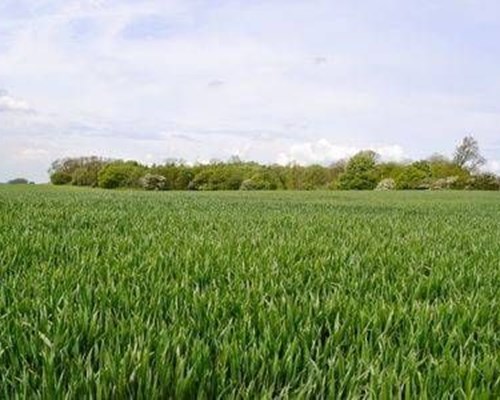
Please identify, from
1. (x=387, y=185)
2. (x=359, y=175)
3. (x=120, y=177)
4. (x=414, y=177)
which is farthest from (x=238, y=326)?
(x=120, y=177)

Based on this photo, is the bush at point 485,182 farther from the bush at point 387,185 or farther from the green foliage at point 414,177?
the bush at point 387,185

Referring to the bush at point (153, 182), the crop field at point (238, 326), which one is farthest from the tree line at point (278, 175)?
the crop field at point (238, 326)

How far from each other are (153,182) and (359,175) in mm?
31509

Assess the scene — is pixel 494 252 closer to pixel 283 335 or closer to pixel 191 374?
pixel 283 335

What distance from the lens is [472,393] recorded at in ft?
6.97

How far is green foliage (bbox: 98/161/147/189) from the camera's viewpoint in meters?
95.4

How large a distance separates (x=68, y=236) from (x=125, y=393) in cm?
523

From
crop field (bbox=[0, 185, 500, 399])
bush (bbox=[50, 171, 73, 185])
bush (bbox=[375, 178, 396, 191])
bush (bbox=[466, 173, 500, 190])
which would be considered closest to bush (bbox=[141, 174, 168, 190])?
bush (bbox=[50, 171, 73, 185])

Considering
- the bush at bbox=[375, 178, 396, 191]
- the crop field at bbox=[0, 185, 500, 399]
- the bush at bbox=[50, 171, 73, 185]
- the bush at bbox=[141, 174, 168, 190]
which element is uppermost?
the bush at bbox=[50, 171, 73, 185]

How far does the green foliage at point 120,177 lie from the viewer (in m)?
95.4

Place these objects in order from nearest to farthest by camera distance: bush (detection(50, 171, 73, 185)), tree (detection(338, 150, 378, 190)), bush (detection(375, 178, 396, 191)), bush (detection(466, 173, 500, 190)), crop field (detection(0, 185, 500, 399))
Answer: crop field (detection(0, 185, 500, 399)) < bush (detection(466, 173, 500, 190)) < bush (detection(375, 178, 396, 191)) < tree (detection(338, 150, 378, 190)) < bush (detection(50, 171, 73, 185))

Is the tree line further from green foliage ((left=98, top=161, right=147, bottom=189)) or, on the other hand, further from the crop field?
the crop field

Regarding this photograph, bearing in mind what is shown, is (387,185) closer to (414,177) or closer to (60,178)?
(414,177)

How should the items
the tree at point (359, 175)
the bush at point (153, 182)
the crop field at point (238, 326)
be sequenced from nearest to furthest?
the crop field at point (238, 326) → the bush at point (153, 182) → the tree at point (359, 175)
